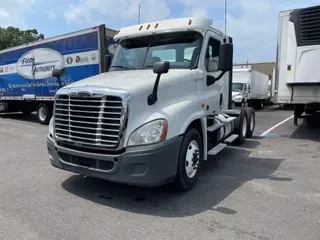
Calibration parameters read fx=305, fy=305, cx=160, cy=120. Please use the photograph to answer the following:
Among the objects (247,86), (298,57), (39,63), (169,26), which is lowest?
(247,86)

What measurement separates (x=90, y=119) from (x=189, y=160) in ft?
5.29

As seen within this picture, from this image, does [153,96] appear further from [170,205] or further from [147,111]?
[170,205]

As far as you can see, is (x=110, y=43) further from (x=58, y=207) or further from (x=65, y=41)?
(x=58, y=207)

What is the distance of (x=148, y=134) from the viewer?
3.92 metres

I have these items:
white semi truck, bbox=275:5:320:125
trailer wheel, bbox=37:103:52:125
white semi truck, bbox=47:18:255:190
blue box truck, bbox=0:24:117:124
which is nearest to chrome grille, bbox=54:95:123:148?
white semi truck, bbox=47:18:255:190

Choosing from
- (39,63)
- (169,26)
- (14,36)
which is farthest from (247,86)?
(14,36)

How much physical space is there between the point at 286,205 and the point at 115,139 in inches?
98.7

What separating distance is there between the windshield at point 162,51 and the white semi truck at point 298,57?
4596mm

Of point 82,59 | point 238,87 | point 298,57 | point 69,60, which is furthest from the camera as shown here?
point 238,87

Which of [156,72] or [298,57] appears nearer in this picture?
[156,72]

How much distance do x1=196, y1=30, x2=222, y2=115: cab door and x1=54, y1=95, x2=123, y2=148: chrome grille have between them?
180cm

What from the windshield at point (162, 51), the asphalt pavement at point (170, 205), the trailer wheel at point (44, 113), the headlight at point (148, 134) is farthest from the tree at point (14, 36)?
the headlight at point (148, 134)

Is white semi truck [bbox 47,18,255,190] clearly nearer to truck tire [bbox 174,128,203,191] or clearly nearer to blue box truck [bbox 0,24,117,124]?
truck tire [bbox 174,128,203,191]

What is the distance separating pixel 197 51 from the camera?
17.0 feet
